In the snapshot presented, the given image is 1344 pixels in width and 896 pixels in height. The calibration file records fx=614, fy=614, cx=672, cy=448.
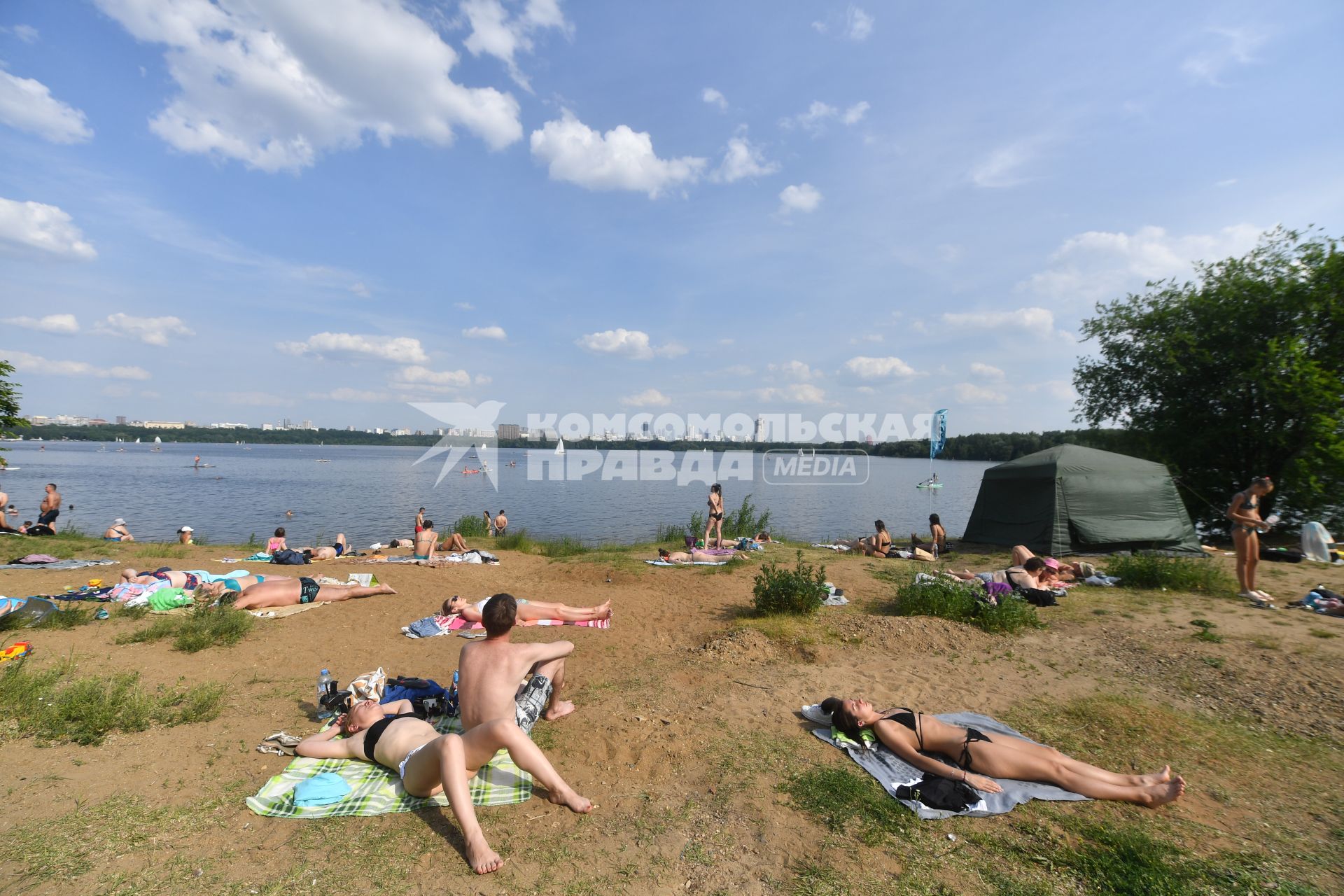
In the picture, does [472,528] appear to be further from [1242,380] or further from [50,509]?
[1242,380]

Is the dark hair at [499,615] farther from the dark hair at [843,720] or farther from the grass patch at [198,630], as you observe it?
the grass patch at [198,630]

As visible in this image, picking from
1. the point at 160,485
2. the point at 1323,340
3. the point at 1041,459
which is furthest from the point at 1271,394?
the point at 160,485

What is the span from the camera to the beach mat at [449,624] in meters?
7.61

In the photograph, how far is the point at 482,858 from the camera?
3166mm

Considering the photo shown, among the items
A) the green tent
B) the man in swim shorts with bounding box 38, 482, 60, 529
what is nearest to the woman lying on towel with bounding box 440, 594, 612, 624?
the green tent

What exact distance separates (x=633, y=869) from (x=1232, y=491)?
62.9 ft

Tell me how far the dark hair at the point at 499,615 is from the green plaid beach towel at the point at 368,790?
0.82 metres

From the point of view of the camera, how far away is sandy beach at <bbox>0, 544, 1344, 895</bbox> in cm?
315

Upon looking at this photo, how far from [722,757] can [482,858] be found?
1.78 metres

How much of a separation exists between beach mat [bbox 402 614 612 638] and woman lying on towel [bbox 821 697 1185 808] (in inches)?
168

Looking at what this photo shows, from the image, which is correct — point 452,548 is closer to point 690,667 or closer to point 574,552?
point 574,552

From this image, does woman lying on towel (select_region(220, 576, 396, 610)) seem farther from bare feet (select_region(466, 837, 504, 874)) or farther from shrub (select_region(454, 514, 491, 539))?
shrub (select_region(454, 514, 491, 539))

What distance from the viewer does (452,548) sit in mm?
14477

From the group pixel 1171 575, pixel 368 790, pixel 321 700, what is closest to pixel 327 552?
pixel 321 700
